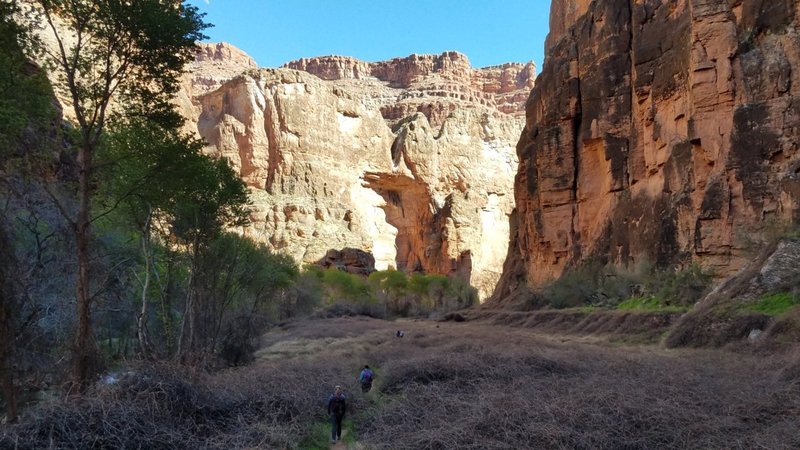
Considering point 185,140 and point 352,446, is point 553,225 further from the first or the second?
point 352,446

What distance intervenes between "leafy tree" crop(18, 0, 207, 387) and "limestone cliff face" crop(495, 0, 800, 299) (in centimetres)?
2061

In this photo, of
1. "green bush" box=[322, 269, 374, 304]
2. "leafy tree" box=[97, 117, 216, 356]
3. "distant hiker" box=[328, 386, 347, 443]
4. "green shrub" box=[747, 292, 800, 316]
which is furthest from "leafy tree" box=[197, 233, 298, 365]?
"green bush" box=[322, 269, 374, 304]

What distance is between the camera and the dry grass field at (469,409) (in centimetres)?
Answer: 667

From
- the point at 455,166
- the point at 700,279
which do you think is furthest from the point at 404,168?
the point at 700,279

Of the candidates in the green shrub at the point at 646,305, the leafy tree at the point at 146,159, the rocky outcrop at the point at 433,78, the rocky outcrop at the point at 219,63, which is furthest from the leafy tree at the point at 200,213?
the rocky outcrop at the point at 219,63

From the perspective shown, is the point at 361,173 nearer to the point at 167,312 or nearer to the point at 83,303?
the point at 167,312

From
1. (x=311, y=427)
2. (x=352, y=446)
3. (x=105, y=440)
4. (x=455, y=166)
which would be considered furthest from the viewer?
(x=455, y=166)

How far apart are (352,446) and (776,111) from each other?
22753mm

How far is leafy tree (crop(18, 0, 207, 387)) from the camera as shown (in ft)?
31.5

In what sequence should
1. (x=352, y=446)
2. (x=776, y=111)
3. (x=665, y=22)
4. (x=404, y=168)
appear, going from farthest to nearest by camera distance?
(x=404, y=168)
(x=665, y=22)
(x=776, y=111)
(x=352, y=446)

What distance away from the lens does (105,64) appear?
11.3 metres

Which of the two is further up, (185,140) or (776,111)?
(776,111)

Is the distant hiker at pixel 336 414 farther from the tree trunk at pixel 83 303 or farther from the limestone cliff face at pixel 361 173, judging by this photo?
the limestone cliff face at pixel 361 173

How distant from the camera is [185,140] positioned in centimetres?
1409
